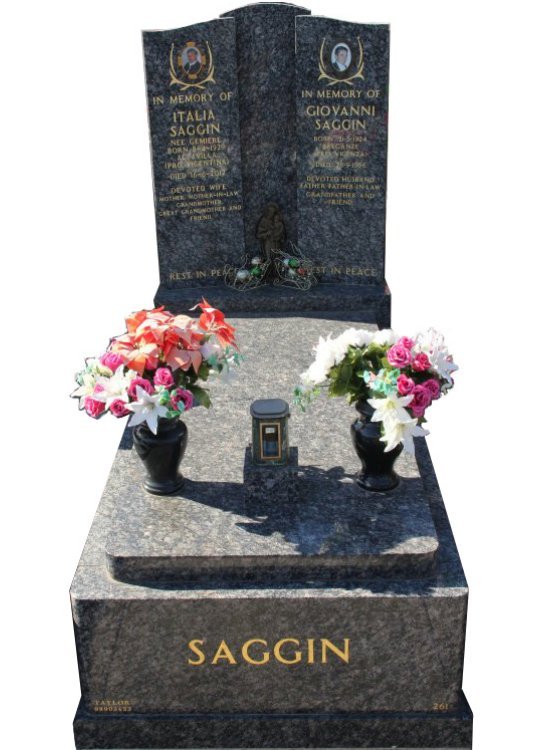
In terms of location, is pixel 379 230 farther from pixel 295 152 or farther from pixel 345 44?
pixel 345 44

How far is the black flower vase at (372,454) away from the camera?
6.12 metres

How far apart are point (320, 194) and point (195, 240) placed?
1175 millimetres

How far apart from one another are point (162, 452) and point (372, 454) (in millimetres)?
1234

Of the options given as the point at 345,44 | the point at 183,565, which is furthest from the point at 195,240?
the point at 183,565

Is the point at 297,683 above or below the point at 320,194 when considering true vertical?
below

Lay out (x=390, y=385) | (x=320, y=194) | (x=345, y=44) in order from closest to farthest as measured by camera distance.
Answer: (x=390, y=385) → (x=345, y=44) → (x=320, y=194)

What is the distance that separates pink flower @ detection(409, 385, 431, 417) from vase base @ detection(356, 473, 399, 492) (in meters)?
0.69

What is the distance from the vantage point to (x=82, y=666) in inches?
238

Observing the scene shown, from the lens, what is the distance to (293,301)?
9195 mm

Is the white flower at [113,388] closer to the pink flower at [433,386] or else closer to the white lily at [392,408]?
the white lily at [392,408]

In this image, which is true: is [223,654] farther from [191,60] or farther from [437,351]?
[191,60]

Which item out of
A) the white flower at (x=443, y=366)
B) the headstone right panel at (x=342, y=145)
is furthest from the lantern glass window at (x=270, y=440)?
the headstone right panel at (x=342, y=145)

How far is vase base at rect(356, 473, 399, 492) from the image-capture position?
20.8 feet

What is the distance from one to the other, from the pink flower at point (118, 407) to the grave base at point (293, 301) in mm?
3469
